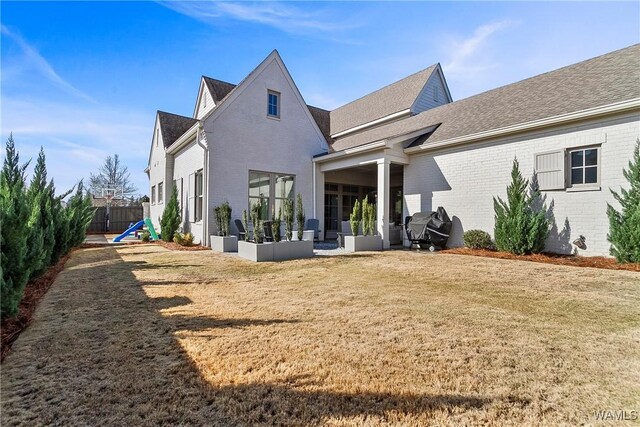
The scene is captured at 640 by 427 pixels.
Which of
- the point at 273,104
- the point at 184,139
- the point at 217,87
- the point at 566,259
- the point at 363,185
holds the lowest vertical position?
the point at 566,259

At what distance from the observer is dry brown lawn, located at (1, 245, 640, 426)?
197 centimetres

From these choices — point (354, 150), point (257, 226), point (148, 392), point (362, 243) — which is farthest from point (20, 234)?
point (354, 150)

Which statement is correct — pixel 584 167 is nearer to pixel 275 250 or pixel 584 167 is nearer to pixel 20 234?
pixel 275 250

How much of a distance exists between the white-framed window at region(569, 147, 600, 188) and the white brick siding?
0.58 feet

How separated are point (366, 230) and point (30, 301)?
8571 mm

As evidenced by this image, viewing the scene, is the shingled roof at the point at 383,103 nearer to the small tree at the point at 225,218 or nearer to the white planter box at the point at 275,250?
the small tree at the point at 225,218

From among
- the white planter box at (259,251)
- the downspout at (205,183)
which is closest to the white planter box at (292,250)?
the white planter box at (259,251)

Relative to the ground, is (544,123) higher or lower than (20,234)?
higher

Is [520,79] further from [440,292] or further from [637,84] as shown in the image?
[440,292]

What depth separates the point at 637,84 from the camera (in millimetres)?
7668

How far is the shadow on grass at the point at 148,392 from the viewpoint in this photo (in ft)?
6.27

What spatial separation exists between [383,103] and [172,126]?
476 inches

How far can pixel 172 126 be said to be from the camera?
16.4 metres

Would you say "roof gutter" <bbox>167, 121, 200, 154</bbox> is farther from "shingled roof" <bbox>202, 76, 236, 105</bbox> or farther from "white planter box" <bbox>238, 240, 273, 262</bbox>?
"white planter box" <bbox>238, 240, 273, 262</bbox>
